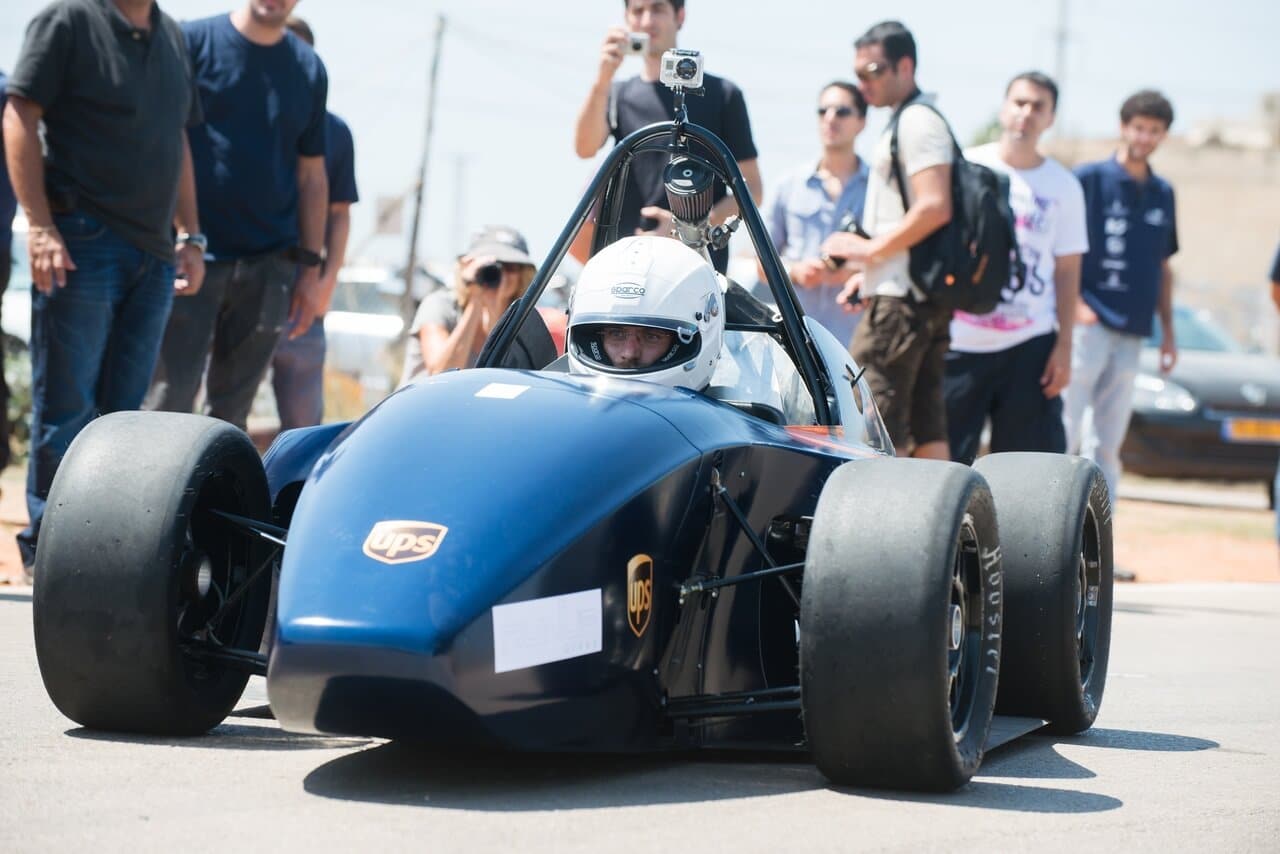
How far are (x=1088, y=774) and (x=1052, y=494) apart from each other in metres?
0.87

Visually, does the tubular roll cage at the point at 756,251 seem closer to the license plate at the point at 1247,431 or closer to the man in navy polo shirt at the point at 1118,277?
the man in navy polo shirt at the point at 1118,277

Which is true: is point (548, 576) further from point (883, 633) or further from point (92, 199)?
point (92, 199)

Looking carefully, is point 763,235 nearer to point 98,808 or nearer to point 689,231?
point 689,231

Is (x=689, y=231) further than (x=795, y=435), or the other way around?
(x=689, y=231)

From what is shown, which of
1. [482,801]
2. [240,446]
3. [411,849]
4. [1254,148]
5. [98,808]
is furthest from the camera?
[1254,148]

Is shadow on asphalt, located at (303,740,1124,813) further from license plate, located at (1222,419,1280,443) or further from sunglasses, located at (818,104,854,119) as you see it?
license plate, located at (1222,419,1280,443)

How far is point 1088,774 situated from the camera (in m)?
4.73

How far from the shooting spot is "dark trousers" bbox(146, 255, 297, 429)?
8.01 m

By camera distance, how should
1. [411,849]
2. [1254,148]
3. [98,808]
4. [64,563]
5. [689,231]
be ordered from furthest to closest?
[1254,148], [689,231], [64,563], [98,808], [411,849]

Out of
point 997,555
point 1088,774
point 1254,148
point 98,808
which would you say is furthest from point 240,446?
point 1254,148

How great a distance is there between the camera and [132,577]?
419cm

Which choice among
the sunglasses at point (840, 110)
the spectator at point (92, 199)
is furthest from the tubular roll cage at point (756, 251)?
the sunglasses at point (840, 110)

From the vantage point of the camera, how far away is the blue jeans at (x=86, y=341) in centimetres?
703

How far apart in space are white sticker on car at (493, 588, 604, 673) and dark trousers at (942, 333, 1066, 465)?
549 centimetres
